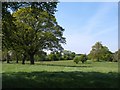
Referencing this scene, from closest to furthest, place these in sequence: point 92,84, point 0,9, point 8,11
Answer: point 92,84 → point 0,9 → point 8,11

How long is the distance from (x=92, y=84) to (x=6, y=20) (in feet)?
36.7

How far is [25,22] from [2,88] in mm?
47203

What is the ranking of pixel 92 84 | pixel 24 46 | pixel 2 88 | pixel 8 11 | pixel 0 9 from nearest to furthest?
pixel 2 88
pixel 92 84
pixel 0 9
pixel 8 11
pixel 24 46

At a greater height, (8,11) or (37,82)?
(8,11)

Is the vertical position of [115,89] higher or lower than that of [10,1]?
lower

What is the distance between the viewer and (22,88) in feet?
46.3

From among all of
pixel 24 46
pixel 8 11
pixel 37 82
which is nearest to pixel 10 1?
pixel 8 11

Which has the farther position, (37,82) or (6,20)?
(6,20)

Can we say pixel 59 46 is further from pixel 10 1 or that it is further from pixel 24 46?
pixel 10 1

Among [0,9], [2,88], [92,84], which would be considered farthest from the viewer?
[0,9]

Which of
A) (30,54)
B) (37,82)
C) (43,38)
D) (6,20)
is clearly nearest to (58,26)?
(43,38)

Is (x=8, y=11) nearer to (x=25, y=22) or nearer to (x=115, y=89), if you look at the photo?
(x=115, y=89)

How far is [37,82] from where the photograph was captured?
15531 mm

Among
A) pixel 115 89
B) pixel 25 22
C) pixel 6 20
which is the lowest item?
pixel 115 89
